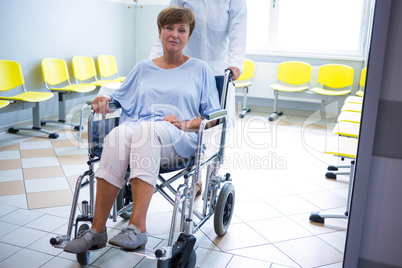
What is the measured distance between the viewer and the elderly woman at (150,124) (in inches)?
63.8

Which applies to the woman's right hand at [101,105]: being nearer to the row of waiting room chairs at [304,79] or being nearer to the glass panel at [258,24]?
the row of waiting room chairs at [304,79]

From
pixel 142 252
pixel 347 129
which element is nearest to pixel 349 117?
pixel 347 129

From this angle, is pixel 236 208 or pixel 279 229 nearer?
pixel 279 229

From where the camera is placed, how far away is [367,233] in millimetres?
1207

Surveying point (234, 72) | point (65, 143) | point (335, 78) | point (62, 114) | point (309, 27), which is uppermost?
point (309, 27)

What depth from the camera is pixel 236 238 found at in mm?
2178

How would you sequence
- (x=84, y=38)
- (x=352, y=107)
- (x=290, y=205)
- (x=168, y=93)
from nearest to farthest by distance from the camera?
(x=168, y=93) → (x=290, y=205) → (x=352, y=107) → (x=84, y=38)

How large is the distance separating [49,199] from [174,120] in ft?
4.08

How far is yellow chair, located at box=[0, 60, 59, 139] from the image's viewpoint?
12.7 ft

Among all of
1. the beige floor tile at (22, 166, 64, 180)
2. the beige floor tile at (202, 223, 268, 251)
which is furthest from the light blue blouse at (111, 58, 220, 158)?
the beige floor tile at (22, 166, 64, 180)

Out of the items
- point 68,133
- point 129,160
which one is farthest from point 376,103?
point 68,133

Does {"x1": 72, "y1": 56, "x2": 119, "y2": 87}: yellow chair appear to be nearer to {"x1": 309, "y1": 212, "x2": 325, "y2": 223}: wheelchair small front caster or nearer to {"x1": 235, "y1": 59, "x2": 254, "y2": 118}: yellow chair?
{"x1": 235, "y1": 59, "x2": 254, "y2": 118}: yellow chair

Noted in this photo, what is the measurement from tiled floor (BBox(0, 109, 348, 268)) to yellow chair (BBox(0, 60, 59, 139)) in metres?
0.21

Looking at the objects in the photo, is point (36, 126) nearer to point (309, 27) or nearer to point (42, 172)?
point (42, 172)
